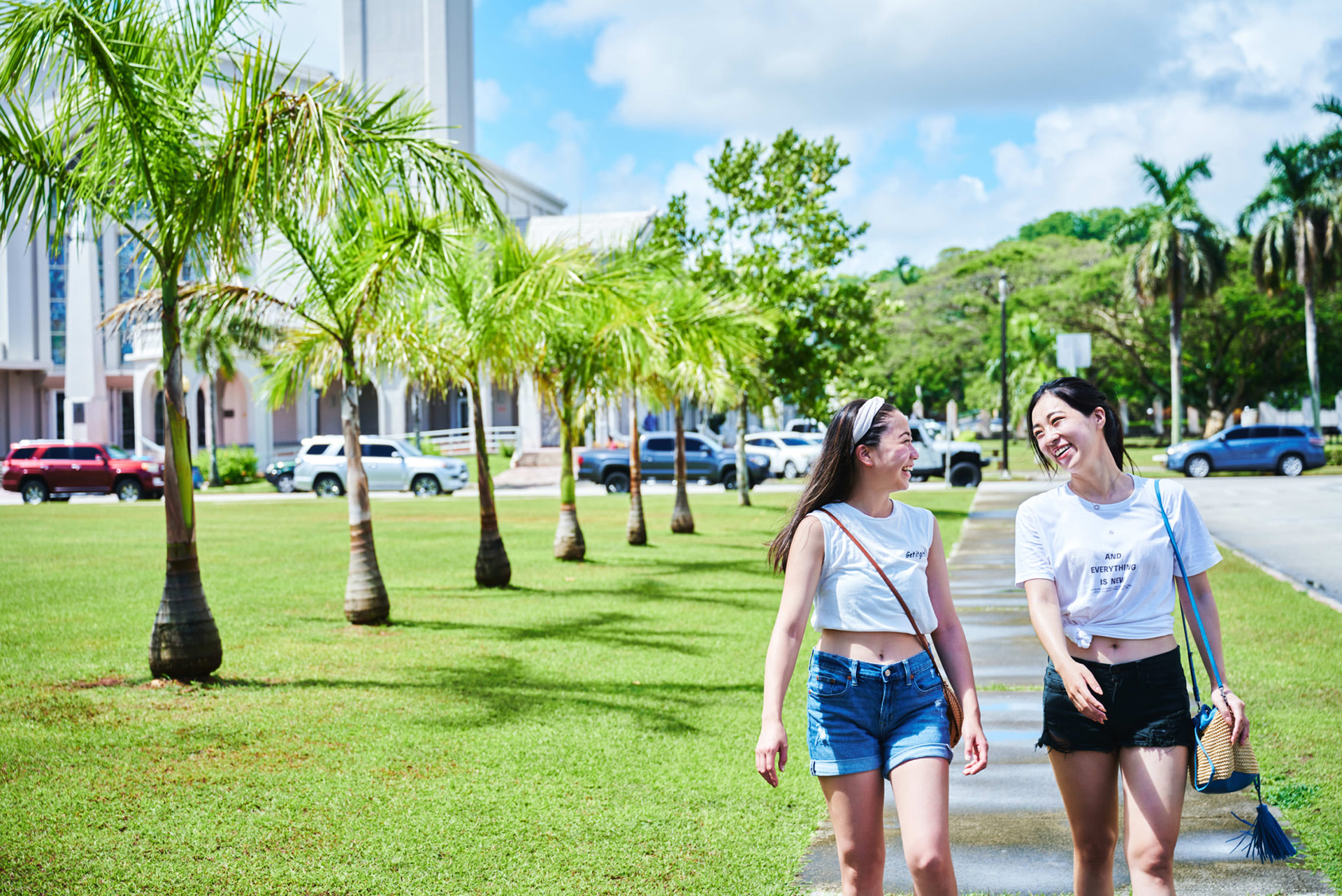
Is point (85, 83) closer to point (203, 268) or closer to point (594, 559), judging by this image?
point (203, 268)

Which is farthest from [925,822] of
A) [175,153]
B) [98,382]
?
[98,382]

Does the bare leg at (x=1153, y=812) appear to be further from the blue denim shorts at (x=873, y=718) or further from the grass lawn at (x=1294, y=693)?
the grass lawn at (x=1294, y=693)

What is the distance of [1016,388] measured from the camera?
66812 millimetres

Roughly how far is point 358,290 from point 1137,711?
27.5 feet

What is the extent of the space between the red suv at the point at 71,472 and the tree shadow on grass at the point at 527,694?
91.2ft

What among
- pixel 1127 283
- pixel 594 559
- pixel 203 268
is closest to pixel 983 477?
pixel 1127 283

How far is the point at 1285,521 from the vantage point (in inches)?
842

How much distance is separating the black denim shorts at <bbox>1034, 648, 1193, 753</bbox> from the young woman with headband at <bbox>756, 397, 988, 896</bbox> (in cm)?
33

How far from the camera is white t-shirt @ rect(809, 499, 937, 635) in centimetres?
354

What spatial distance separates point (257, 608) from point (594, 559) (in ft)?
18.5

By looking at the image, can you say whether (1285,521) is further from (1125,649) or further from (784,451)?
(784,451)

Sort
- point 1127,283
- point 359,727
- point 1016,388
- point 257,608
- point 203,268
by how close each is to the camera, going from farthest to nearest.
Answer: point 1016,388 < point 1127,283 < point 257,608 < point 203,268 < point 359,727

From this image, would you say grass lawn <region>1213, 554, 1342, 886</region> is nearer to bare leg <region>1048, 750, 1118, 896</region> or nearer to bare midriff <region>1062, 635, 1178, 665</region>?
bare leg <region>1048, 750, 1118, 896</region>

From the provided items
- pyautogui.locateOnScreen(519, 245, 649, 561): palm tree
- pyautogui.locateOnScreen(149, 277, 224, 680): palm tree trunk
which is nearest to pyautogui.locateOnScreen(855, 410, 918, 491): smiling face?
pyautogui.locateOnScreen(149, 277, 224, 680): palm tree trunk
